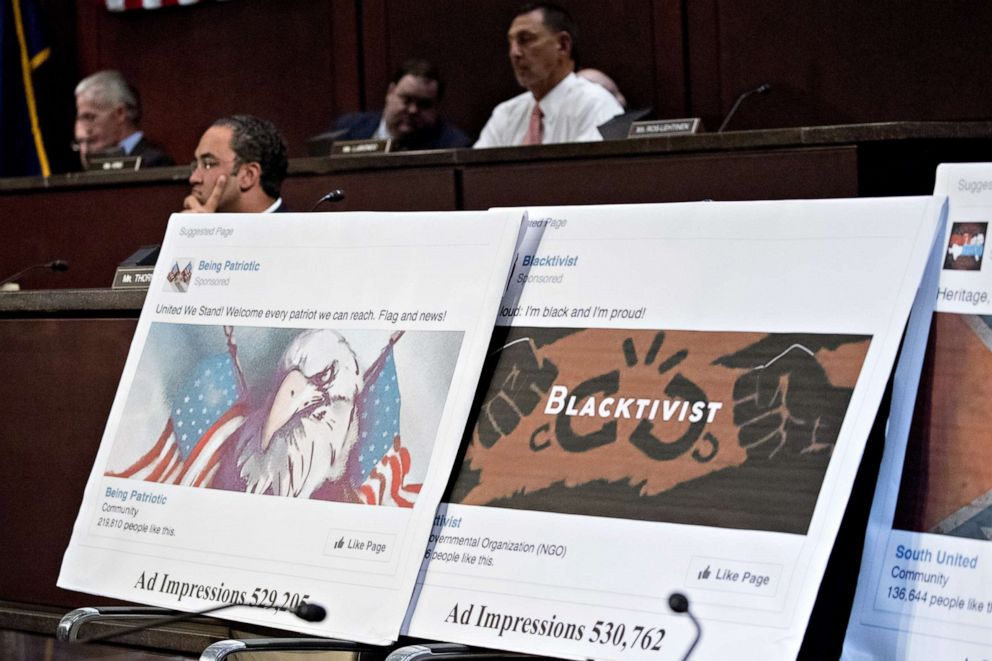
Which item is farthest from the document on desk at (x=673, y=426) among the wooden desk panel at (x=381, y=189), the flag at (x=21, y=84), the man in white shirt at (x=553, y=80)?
the flag at (x=21, y=84)

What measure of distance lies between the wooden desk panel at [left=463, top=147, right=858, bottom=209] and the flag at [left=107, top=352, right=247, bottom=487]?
2.34 m

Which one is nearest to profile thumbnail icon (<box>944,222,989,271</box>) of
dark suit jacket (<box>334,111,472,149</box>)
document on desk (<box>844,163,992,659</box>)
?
document on desk (<box>844,163,992,659</box>)

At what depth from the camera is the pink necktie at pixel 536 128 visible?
5.79 metres

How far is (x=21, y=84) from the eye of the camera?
741 cm

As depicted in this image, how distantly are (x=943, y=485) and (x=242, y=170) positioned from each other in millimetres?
3348

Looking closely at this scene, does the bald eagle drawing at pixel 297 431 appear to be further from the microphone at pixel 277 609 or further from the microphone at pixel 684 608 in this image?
the microphone at pixel 684 608

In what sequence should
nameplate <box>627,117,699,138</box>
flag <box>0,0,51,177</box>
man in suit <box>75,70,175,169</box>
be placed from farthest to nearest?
flag <box>0,0,51,177</box> → man in suit <box>75,70,175,169</box> → nameplate <box>627,117,699,138</box>

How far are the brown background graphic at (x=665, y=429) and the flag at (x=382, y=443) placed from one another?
2.6 inches

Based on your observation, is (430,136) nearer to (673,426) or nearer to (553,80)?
(553,80)

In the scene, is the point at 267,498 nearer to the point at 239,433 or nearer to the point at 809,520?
the point at 239,433

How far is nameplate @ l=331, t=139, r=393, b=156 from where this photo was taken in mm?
5034

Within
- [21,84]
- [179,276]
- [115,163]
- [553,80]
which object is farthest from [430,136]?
[179,276]

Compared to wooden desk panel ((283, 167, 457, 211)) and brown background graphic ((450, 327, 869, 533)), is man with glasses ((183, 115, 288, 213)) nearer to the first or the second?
wooden desk panel ((283, 167, 457, 211))

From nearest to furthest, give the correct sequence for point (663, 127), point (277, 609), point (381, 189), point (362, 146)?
point (277, 609) → point (663, 127) → point (381, 189) → point (362, 146)
